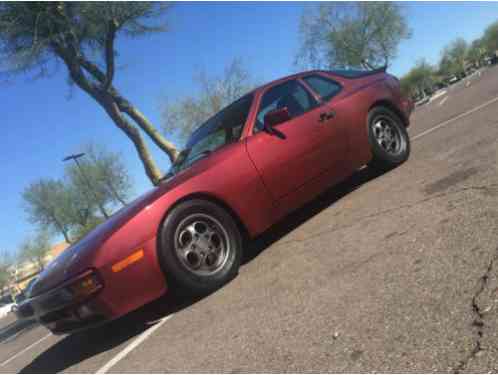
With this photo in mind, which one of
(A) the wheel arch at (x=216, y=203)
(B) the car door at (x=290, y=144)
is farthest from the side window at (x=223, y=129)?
(A) the wheel arch at (x=216, y=203)

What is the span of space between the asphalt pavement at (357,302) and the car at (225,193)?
31 centimetres

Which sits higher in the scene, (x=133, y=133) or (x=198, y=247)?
(x=133, y=133)

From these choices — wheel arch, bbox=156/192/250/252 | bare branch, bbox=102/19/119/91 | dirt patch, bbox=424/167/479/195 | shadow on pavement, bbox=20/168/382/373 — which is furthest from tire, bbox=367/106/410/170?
bare branch, bbox=102/19/119/91

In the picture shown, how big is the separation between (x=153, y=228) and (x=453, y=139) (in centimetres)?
391

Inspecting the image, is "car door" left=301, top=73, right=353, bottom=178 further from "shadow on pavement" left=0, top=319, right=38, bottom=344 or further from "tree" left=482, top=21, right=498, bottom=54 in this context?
"tree" left=482, top=21, right=498, bottom=54

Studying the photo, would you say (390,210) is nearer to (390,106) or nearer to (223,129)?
(223,129)

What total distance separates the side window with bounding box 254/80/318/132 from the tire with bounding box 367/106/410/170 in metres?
0.83

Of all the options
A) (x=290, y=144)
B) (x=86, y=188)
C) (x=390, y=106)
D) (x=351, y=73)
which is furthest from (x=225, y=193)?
(x=86, y=188)

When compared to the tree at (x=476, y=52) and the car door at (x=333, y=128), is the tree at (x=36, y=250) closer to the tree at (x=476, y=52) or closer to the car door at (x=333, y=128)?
the car door at (x=333, y=128)

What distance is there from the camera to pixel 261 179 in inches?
128

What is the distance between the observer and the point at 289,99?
12.9ft

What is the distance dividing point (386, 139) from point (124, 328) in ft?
11.4

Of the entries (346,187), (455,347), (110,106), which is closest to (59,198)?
(110,106)

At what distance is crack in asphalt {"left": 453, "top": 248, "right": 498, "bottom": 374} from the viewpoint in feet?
4.15
